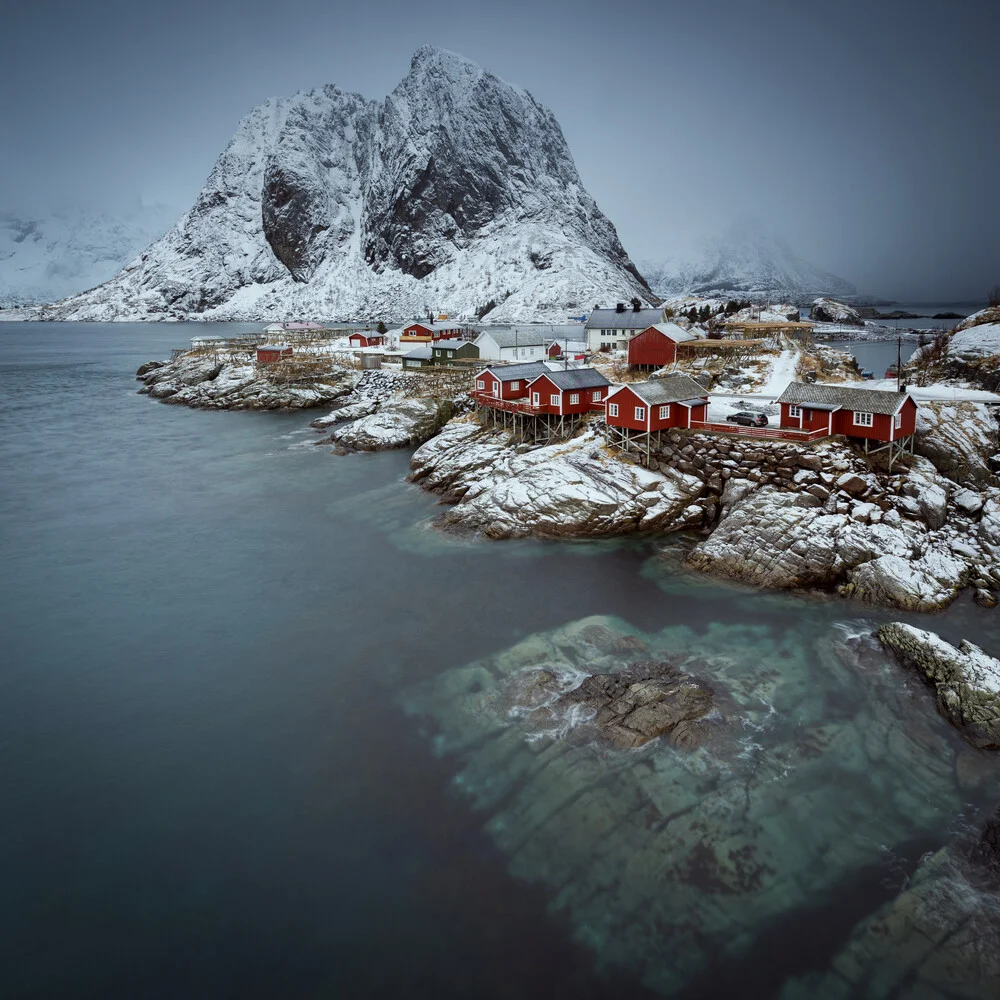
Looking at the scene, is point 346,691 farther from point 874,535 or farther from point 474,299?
point 474,299

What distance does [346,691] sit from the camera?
2072 cm

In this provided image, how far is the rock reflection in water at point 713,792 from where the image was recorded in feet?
41.7

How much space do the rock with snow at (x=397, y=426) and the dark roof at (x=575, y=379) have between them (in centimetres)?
1542

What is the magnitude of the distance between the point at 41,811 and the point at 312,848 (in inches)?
304

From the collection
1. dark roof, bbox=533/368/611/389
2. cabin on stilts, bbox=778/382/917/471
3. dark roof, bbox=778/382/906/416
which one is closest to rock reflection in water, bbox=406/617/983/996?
cabin on stilts, bbox=778/382/917/471

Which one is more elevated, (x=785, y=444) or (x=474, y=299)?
(x=474, y=299)

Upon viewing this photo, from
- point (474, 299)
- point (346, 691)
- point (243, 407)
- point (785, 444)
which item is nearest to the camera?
point (346, 691)

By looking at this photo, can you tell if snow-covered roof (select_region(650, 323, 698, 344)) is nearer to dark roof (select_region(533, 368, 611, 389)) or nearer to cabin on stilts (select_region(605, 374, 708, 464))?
dark roof (select_region(533, 368, 611, 389))

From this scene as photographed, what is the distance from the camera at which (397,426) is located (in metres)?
52.8

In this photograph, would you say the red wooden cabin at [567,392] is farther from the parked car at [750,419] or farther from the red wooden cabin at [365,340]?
the red wooden cabin at [365,340]

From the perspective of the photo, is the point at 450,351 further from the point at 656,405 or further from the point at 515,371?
the point at 656,405

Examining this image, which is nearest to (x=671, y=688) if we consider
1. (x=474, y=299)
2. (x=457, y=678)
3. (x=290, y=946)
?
(x=457, y=678)

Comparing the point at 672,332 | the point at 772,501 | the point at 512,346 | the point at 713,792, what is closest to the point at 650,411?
the point at 772,501

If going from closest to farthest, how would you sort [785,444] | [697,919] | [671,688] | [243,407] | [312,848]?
[697,919] < [312,848] < [671,688] < [785,444] < [243,407]
